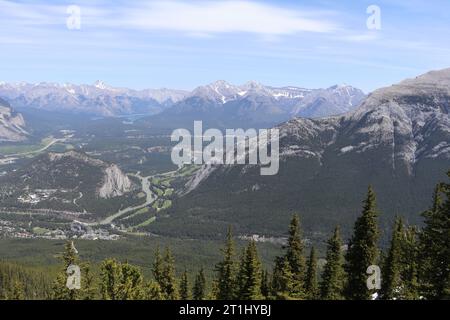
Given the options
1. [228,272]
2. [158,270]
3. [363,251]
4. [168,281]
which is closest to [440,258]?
[363,251]

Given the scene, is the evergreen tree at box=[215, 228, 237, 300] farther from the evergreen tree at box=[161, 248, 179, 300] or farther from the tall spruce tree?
the tall spruce tree

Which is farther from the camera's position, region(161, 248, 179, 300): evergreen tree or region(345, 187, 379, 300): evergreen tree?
region(161, 248, 179, 300): evergreen tree

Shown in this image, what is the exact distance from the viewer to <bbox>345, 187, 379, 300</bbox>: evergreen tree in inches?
1927

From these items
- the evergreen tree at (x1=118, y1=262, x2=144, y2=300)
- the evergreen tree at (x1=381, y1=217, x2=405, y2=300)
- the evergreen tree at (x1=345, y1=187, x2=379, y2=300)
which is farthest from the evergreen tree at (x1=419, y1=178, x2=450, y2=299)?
the evergreen tree at (x1=118, y1=262, x2=144, y2=300)

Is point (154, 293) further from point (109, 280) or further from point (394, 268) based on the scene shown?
point (394, 268)

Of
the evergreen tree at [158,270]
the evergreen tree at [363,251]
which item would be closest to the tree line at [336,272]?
the evergreen tree at [363,251]

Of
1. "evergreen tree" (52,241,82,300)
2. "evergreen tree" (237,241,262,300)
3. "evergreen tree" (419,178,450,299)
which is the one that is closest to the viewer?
"evergreen tree" (419,178,450,299)

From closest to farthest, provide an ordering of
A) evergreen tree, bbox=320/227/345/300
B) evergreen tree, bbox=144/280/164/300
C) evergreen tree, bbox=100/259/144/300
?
1. evergreen tree, bbox=100/259/144/300
2. evergreen tree, bbox=144/280/164/300
3. evergreen tree, bbox=320/227/345/300

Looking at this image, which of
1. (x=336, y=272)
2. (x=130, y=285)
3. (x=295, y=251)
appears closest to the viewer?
(x=130, y=285)

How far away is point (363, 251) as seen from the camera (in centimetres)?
4953

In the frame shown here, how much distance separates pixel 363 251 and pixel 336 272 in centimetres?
1750

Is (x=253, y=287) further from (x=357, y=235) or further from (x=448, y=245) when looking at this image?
(x=448, y=245)
